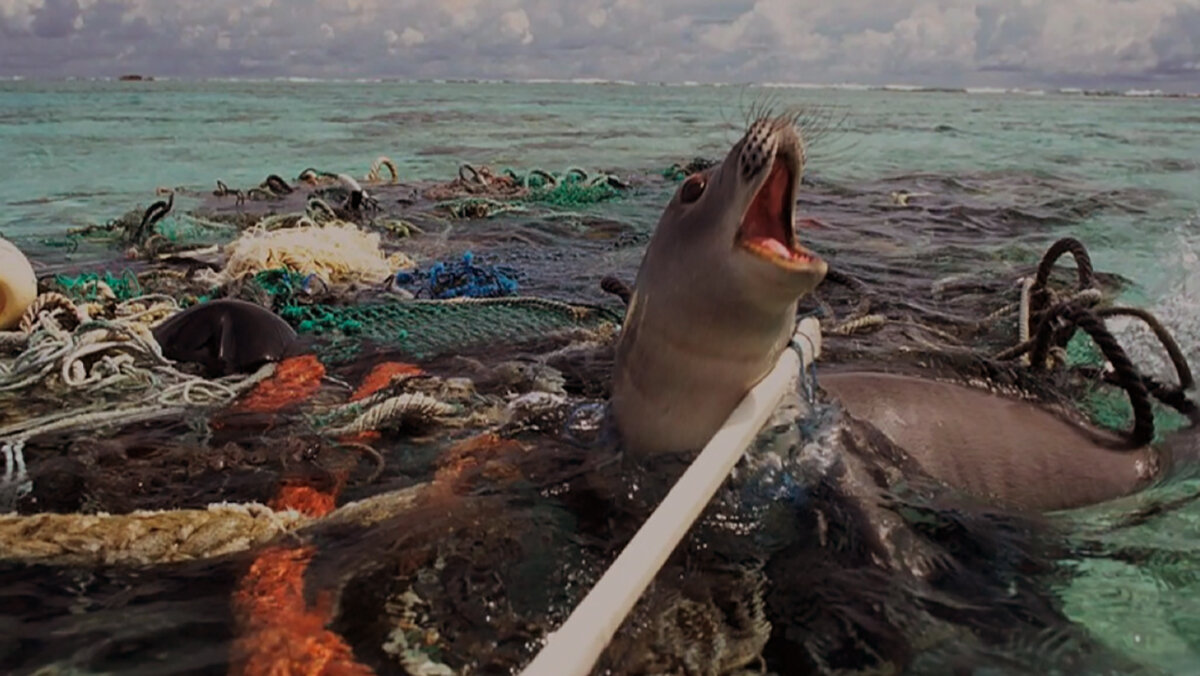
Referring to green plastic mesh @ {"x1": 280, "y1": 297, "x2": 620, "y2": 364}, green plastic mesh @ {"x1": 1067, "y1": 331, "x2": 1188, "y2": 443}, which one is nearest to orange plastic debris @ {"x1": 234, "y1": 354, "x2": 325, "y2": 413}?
green plastic mesh @ {"x1": 280, "y1": 297, "x2": 620, "y2": 364}

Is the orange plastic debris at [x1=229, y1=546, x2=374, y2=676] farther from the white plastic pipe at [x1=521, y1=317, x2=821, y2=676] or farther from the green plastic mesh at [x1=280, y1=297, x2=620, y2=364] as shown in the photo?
the green plastic mesh at [x1=280, y1=297, x2=620, y2=364]

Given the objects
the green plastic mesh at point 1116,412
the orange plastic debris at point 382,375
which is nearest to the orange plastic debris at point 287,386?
the orange plastic debris at point 382,375

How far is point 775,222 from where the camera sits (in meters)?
2.54

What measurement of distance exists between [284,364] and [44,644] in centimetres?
222

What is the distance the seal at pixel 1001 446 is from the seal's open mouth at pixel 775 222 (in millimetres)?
791

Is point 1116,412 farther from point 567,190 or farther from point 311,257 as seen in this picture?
point 567,190

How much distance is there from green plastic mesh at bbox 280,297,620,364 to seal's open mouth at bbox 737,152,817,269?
103 inches

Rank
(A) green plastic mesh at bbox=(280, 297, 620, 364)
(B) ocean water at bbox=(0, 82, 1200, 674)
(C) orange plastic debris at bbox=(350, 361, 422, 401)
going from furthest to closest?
(A) green plastic mesh at bbox=(280, 297, 620, 364) → (C) orange plastic debris at bbox=(350, 361, 422, 401) → (B) ocean water at bbox=(0, 82, 1200, 674)

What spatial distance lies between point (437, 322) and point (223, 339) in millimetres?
1178

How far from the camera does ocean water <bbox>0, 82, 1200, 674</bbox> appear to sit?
2836mm

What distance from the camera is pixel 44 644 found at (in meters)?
2.28

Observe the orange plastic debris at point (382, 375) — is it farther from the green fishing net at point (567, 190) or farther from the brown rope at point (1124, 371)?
the green fishing net at point (567, 190)

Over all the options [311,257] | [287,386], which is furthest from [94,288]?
[287,386]

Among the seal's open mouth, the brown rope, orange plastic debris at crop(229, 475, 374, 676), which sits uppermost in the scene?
the seal's open mouth
